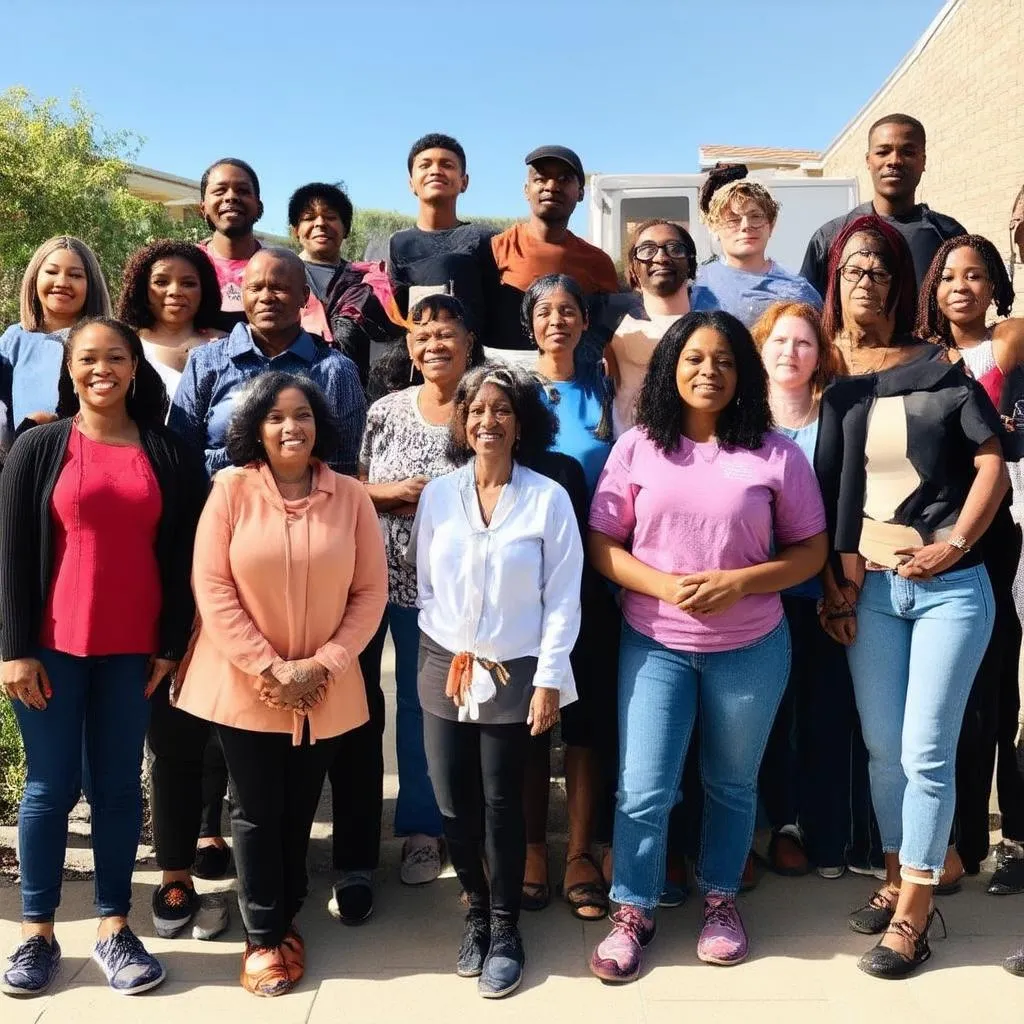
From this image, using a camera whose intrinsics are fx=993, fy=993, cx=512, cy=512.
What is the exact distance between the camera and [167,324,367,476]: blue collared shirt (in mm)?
3572

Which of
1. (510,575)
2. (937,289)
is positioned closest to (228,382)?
(510,575)

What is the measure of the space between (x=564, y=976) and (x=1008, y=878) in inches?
68.6

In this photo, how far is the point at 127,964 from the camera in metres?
3.13

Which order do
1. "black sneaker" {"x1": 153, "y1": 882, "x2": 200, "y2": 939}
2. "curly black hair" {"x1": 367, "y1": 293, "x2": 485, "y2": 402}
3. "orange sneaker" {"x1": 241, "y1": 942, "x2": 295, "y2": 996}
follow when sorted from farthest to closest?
"curly black hair" {"x1": 367, "y1": 293, "x2": 485, "y2": 402}
"black sneaker" {"x1": 153, "y1": 882, "x2": 200, "y2": 939}
"orange sneaker" {"x1": 241, "y1": 942, "x2": 295, "y2": 996}

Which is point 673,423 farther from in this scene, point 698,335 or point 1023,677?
point 1023,677

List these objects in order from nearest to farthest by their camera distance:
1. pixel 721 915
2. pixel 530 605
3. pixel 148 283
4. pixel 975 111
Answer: pixel 530 605 → pixel 721 915 → pixel 148 283 → pixel 975 111

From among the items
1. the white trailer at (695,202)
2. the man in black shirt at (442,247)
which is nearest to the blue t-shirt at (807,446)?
the man in black shirt at (442,247)

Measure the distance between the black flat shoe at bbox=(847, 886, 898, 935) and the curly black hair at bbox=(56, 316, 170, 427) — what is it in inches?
115

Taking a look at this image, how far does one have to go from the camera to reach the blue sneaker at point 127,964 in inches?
122

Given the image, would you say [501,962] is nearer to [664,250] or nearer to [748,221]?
[664,250]

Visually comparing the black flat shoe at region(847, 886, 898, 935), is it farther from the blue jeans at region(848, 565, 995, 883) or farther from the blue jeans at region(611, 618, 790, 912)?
the blue jeans at region(611, 618, 790, 912)

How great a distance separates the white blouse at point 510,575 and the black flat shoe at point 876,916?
A: 1339 millimetres

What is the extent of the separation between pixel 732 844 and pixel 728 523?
110 centimetres

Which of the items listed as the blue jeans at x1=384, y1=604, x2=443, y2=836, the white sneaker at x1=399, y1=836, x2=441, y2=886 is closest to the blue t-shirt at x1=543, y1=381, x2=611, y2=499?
the blue jeans at x1=384, y1=604, x2=443, y2=836
